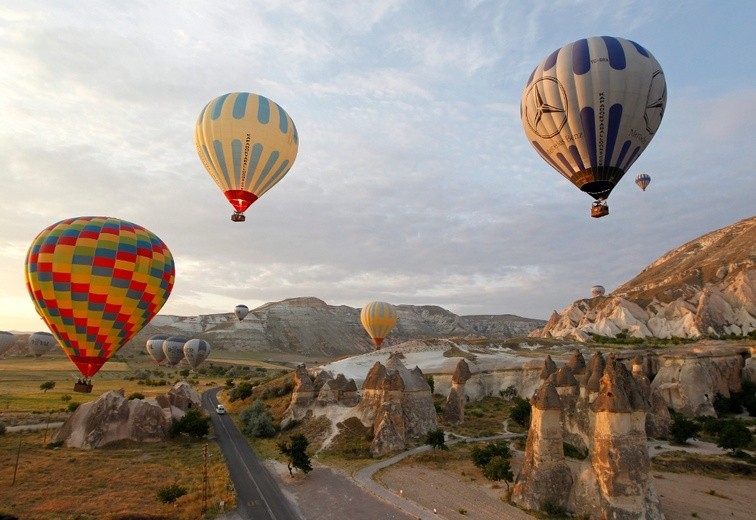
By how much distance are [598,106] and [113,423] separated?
45541 mm

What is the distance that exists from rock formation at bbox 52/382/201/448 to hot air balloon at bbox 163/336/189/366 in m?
45.1

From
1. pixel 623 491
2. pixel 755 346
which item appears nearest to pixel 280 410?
pixel 623 491

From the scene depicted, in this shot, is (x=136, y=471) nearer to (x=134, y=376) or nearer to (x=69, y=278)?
(x=69, y=278)

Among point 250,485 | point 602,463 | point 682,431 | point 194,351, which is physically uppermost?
point 194,351

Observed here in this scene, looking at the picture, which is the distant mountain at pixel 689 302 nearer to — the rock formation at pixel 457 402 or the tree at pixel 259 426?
the rock formation at pixel 457 402

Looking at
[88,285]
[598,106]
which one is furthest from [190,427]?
[598,106]

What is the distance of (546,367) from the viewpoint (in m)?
40.6

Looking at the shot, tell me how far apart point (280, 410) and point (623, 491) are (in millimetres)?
40732

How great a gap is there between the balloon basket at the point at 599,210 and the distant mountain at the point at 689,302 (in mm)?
74527

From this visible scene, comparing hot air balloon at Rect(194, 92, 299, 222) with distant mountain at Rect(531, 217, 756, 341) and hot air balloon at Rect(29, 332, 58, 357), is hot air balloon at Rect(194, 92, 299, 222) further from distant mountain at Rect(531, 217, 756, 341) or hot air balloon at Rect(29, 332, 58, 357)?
distant mountain at Rect(531, 217, 756, 341)

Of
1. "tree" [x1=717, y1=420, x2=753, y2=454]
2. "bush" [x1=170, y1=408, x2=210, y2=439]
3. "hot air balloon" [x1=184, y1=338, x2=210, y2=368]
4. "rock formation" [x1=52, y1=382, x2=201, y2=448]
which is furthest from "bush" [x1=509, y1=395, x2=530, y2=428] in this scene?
"hot air balloon" [x1=184, y1=338, x2=210, y2=368]

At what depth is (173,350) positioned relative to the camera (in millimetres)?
86125

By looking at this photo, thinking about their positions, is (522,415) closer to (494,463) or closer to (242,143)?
(494,463)

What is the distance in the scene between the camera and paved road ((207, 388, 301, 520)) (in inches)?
957
